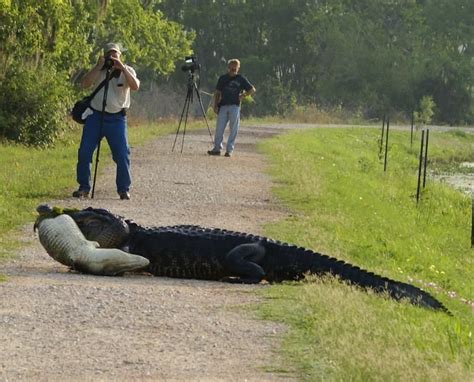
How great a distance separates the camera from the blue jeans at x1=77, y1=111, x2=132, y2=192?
17031 mm

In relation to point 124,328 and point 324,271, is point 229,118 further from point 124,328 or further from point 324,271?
point 124,328

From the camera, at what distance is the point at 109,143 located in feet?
56.6

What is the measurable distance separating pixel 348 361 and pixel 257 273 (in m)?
3.84

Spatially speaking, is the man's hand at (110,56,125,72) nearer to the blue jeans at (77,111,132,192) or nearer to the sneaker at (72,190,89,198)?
the blue jeans at (77,111,132,192)

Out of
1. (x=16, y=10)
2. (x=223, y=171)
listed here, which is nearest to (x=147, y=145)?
(x=16, y=10)

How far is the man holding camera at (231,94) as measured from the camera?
2584 cm

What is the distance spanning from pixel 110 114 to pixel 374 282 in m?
7.01

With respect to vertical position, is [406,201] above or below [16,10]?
below

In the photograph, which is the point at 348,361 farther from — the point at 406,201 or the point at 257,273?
the point at 406,201

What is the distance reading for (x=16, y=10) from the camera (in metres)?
27.9

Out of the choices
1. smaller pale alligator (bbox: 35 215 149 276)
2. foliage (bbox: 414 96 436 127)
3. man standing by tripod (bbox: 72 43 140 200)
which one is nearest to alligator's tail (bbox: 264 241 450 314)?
smaller pale alligator (bbox: 35 215 149 276)

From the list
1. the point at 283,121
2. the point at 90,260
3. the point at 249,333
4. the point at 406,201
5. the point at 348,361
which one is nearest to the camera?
the point at 348,361

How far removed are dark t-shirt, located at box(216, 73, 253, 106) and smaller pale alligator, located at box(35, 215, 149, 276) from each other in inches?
579

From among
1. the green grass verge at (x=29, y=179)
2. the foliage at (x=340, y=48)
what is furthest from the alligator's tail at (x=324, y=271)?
the foliage at (x=340, y=48)
